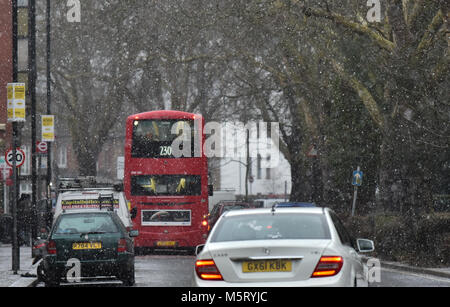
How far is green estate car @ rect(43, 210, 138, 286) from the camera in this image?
17.8 metres

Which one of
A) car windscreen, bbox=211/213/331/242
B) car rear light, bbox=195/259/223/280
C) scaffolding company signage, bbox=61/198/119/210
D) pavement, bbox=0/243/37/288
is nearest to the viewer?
car rear light, bbox=195/259/223/280

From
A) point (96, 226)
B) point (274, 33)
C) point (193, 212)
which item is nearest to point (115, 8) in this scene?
point (274, 33)

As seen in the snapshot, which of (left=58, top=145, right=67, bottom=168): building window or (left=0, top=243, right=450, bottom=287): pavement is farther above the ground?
(left=58, top=145, right=67, bottom=168): building window

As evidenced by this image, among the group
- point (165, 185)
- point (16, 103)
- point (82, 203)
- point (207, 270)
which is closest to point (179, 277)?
point (16, 103)

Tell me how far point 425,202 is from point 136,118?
8353mm

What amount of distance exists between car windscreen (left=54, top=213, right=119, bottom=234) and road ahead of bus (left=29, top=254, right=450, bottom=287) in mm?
1163

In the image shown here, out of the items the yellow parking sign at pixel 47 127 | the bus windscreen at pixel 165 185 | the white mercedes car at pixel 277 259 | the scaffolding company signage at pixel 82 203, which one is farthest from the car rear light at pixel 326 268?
the yellow parking sign at pixel 47 127

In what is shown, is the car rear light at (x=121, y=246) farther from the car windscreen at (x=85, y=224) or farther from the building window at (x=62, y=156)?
the building window at (x=62, y=156)

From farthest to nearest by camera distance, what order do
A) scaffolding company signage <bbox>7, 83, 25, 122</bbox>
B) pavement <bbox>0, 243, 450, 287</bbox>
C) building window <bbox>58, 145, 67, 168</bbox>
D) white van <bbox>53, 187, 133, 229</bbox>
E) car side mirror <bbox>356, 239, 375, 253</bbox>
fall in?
building window <bbox>58, 145, 67, 168</bbox>
white van <bbox>53, 187, 133, 229</bbox>
scaffolding company signage <bbox>7, 83, 25, 122</bbox>
pavement <bbox>0, 243, 450, 287</bbox>
car side mirror <bbox>356, 239, 375, 253</bbox>

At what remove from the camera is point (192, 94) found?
55562 millimetres

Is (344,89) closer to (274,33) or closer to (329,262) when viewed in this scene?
(274,33)

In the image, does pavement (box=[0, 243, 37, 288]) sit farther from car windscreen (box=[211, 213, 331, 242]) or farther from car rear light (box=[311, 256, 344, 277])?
car rear light (box=[311, 256, 344, 277])

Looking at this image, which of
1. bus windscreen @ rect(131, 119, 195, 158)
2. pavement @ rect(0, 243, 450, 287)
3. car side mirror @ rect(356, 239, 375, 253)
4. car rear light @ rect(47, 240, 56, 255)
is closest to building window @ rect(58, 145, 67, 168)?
bus windscreen @ rect(131, 119, 195, 158)

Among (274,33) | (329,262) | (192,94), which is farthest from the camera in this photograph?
(192,94)
